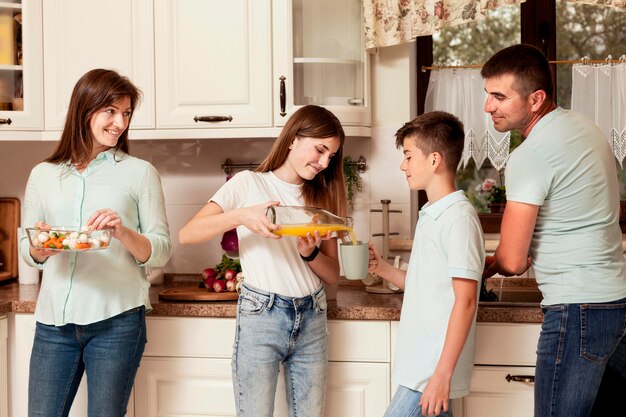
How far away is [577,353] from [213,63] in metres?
1.51

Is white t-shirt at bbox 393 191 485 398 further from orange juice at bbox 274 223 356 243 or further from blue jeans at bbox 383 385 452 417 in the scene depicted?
orange juice at bbox 274 223 356 243

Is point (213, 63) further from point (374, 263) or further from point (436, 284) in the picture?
point (436, 284)

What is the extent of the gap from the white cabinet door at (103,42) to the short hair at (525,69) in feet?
4.22

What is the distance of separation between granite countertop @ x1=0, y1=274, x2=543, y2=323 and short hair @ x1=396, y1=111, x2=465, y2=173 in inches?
23.7

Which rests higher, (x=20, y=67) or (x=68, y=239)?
(x=20, y=67)

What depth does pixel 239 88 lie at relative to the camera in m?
2.69

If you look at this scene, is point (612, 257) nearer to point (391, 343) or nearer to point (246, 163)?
point (391, 343)

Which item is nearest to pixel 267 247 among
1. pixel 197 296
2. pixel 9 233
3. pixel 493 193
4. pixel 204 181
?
pixel 197 296

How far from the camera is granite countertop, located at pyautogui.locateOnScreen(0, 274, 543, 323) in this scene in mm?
2350

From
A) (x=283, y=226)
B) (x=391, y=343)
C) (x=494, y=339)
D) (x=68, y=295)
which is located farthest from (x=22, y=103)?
(x=494, y=339)

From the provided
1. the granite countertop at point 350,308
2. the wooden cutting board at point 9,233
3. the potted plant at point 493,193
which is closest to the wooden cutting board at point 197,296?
the granite countertop at point 350,308

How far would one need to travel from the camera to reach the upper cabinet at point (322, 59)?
2670 mm

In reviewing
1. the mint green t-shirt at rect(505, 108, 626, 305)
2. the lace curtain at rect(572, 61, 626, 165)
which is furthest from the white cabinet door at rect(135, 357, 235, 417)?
the lace curtain at rect(572, 61, 626, 165)

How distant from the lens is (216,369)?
2.48 m
